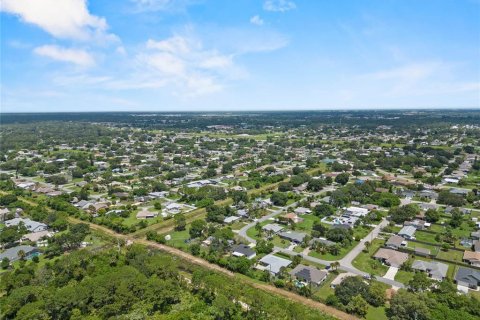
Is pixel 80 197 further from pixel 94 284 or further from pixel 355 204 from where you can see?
pixel 355 204

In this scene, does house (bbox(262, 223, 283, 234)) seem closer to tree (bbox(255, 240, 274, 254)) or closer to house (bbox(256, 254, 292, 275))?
tree (bbox(255, 240, 274, 254))

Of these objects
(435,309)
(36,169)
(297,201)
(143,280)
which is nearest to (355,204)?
(297,201)

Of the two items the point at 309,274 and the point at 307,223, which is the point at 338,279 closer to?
the point at 309,274

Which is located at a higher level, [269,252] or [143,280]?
[143,280]

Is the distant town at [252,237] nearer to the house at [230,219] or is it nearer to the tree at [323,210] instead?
the tree at [323,210]

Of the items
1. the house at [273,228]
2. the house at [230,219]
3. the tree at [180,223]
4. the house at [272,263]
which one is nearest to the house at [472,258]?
the house at [272,263]

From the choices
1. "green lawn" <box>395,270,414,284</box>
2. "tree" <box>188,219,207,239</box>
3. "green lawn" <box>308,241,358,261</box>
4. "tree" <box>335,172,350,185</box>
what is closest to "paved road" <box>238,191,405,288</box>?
"green lawn" <box>308,241,358,261</box>

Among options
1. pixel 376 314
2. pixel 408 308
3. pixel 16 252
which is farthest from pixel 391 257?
pixel 16 252
